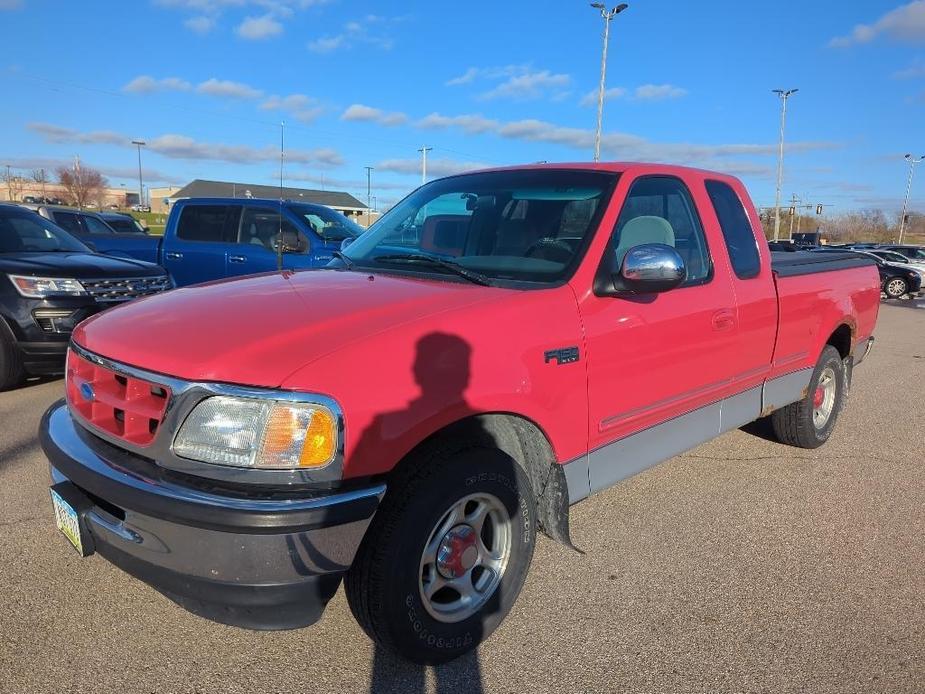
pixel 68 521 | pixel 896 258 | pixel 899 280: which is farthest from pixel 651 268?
pixel 896 258

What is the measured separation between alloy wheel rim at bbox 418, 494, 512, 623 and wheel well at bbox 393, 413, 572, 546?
0.22 m

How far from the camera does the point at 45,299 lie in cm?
589

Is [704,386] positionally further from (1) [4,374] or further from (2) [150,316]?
(1) [4,374]

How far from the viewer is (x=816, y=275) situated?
4.79 metres

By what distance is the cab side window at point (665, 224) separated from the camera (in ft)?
11.2

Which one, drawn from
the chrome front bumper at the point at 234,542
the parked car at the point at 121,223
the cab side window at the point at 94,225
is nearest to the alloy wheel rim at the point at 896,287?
the parked car at the point at 121,223

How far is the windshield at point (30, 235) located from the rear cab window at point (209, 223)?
2290mm

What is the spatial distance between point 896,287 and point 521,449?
2580 cm

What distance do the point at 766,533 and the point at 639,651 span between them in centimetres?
152

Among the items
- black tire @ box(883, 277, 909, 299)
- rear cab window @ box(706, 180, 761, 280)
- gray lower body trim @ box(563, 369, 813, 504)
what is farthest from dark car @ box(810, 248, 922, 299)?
rear cab window @ box(706, 180, 761, 280)

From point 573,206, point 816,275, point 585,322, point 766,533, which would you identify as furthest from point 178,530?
point 816,275

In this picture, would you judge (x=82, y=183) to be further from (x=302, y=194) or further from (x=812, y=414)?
(x=812, y=414)

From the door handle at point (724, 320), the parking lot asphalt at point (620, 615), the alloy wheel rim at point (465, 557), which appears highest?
the door handle at point (724, 320)

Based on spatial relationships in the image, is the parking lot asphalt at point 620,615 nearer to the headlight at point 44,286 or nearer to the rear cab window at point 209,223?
the headlight at point 44,286
